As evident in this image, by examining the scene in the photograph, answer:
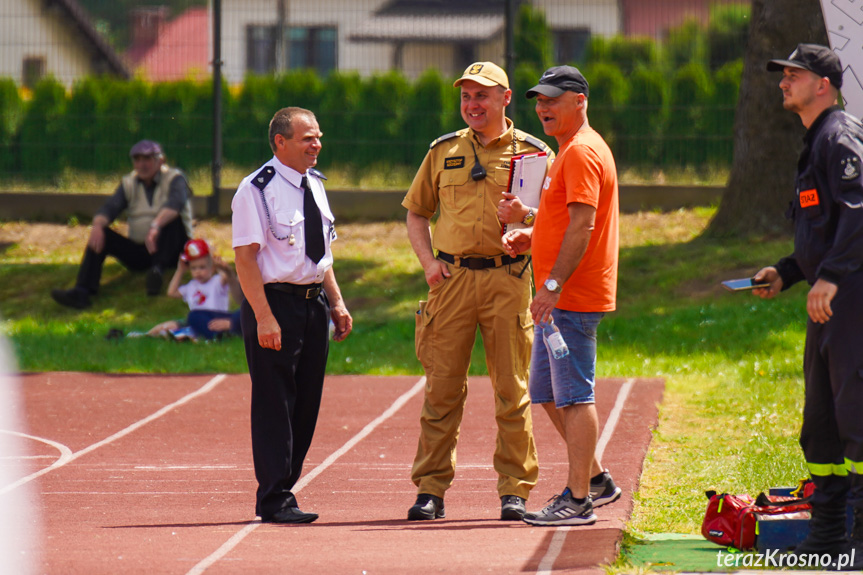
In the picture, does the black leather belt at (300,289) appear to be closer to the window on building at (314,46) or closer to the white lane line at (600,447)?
the white lane line at (600,447)

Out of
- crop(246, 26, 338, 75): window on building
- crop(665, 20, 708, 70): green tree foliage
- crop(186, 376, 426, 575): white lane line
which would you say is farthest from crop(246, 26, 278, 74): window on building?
crop(186, 376, 426, 575): white lane line

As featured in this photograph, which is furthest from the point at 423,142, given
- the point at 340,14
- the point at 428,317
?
the point at 428,317

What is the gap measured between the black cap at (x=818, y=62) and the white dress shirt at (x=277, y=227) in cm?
245

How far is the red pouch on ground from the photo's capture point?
205 inches

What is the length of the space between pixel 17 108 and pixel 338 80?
5.08 metres

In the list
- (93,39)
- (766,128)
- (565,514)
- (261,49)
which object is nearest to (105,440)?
(565,514)

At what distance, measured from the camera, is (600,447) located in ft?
25.9

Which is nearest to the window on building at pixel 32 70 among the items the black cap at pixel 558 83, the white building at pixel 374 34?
the white building at pixel 374 34

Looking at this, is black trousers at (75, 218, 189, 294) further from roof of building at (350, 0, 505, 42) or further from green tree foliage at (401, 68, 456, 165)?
roof of building at (350, 0, 505, 42)

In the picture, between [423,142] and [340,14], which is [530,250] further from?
[340,14]

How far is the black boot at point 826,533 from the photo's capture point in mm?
4891

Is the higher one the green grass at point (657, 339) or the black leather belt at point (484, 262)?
the black leather belt at point (484, 262)

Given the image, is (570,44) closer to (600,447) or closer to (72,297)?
(72,297)

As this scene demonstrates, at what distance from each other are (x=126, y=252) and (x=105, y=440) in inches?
247
